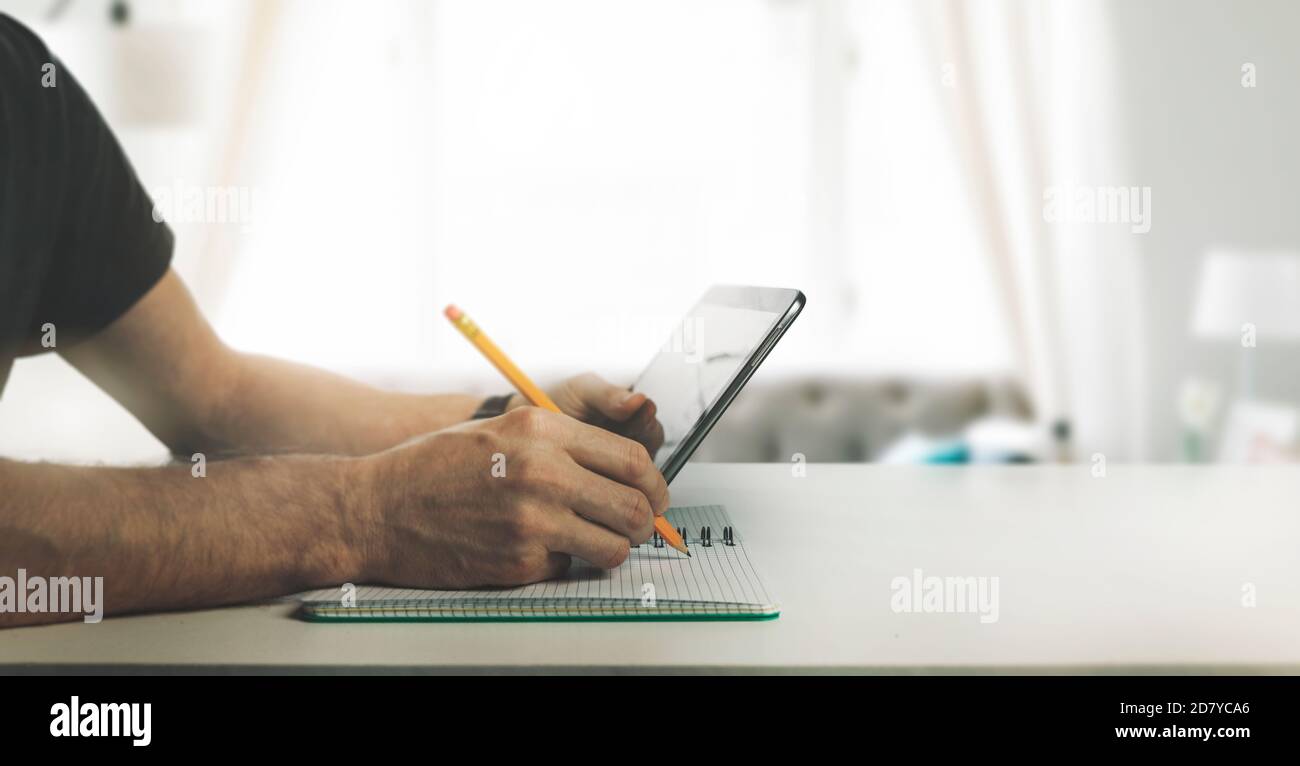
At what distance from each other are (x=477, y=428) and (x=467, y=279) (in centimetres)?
209

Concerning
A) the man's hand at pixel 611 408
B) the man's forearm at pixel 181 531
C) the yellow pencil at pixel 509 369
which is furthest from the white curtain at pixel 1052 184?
the man's forearm at pixel 181 531

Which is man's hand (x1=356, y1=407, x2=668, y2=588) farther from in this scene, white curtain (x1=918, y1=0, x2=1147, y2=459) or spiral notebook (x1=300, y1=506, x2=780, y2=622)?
white curtain (x1=918, y1=0, x2=1147, y2=459)

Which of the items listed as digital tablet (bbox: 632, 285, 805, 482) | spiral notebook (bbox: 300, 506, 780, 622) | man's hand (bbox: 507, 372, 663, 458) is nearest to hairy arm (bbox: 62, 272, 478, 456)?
man's hand (bbox: 507, 372, 663, 458)

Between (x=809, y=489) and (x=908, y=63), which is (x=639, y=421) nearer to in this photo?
(x=809, y=489)

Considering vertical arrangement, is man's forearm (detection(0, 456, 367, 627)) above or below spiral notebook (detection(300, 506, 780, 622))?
above

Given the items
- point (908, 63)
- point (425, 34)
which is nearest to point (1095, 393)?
point (908, 63)

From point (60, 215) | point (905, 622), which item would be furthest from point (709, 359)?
point (60, 215)

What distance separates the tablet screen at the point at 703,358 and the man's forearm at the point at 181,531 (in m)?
0.19

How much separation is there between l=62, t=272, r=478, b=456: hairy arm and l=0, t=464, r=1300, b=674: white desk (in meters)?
0.33

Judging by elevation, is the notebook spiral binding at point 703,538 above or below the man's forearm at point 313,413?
below

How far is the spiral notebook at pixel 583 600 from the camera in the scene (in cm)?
52

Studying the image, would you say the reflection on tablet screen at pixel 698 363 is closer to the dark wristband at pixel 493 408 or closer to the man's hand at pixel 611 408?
the man's hand at pixel 611 408

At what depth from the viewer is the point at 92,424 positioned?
101 inches

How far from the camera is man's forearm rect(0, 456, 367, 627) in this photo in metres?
0.54
